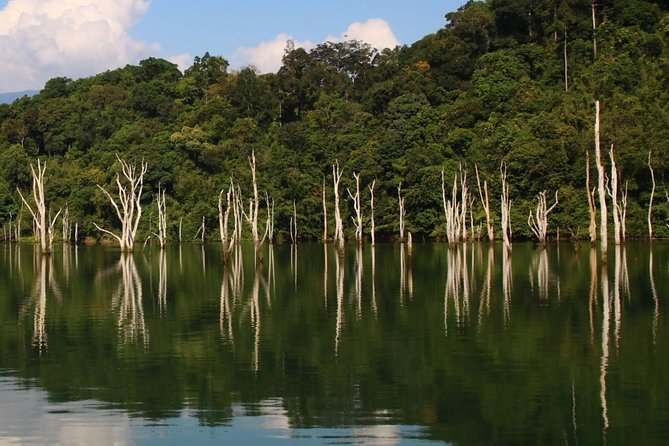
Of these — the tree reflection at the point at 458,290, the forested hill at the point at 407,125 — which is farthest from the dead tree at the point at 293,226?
the tree reflection at the point at 458,290

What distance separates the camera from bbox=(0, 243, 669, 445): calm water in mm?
11453

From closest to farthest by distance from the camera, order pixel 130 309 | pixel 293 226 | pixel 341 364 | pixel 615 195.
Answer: pixel 341 364
pixel 130 309
pixel 615 195
pixel 293 226

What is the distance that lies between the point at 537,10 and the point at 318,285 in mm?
72450

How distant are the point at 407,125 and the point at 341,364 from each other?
74552 mm

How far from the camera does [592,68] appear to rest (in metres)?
84.6

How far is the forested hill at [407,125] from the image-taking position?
75.3 metres

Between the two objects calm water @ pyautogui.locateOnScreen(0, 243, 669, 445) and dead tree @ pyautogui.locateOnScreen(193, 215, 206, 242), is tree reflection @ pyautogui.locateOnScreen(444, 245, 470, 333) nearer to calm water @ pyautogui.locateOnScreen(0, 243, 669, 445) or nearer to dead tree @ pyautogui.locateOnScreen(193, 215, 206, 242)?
calm water @ pyautogui.locateOnScreen(0, 243, 669, 445)

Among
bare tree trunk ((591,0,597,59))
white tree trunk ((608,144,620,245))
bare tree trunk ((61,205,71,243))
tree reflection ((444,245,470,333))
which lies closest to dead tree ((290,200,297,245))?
bare tree trunk ((61,205,71,243))

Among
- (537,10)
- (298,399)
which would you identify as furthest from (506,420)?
(537,10)

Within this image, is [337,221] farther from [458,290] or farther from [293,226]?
[458,290]

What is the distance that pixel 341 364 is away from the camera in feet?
51.3

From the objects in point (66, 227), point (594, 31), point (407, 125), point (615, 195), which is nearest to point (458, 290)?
point (615, 195)

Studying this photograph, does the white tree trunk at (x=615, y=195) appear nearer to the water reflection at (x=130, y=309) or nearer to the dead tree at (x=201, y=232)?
the water reflection at (x=130, y=309)

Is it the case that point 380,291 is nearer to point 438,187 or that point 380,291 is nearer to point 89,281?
point 89,281
